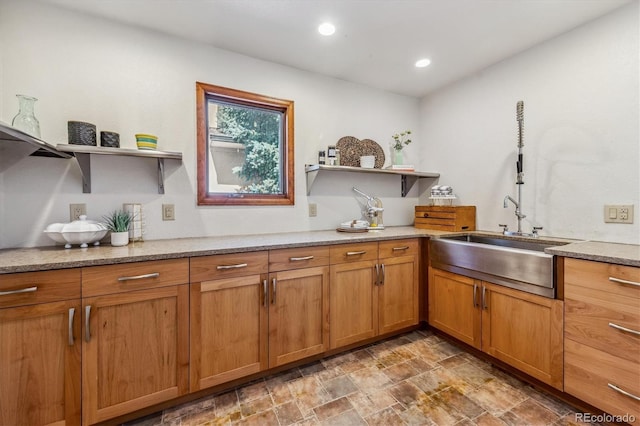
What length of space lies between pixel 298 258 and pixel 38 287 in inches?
50.8

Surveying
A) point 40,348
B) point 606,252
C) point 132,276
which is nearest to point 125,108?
point 132,276

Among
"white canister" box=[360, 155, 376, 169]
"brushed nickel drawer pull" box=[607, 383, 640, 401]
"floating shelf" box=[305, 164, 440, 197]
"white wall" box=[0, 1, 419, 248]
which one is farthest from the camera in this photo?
"white canister" box=[360, 155, 376, 169]

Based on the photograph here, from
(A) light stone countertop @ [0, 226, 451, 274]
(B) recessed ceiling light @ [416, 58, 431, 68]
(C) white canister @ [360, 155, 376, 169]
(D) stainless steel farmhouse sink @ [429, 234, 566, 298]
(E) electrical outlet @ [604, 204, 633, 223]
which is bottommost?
(D) stainless steel farmhouse sink @ [429, 234, 566, 298]

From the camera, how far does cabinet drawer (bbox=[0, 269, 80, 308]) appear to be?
1173 mm

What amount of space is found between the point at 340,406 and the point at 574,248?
5.43ft

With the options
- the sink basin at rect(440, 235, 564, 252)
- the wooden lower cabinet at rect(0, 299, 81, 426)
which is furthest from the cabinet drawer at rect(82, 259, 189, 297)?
the sink basin at rect(440, 235, 564, 252)

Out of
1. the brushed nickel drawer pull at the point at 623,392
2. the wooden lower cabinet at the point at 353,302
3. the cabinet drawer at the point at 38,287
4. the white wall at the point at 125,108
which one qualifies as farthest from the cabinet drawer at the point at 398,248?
the cabinet drawer at the point at 38,287

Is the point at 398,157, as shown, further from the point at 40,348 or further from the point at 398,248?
the point at 40,348

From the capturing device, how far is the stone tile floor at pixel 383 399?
1.47m

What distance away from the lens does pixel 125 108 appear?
74.6 inches

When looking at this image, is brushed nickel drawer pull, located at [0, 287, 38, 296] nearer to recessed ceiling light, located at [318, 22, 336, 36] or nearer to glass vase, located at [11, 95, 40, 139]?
glass vase, located at [11, 95, 40, 139]

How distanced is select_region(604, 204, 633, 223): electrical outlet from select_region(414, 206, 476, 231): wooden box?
92 cm

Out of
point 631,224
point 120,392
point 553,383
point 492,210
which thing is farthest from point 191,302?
point 631,224

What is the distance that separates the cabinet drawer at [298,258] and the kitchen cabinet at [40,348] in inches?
39.0
